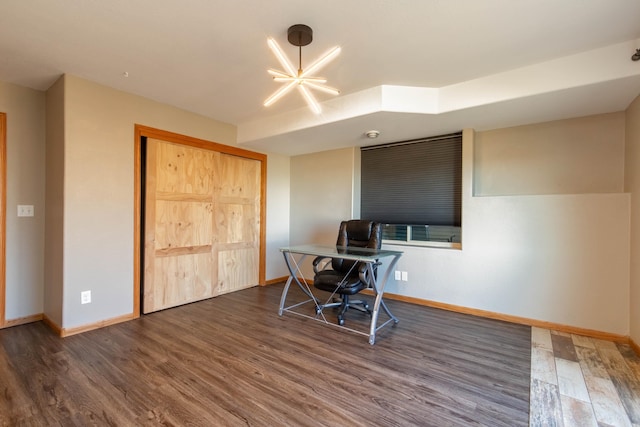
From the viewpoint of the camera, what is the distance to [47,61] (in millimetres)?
2445

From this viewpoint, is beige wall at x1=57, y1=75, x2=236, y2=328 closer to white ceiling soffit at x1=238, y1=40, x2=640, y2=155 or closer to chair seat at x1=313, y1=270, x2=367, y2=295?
white ceiling soffit at x1=238, y1=40, x2=640, y2=155

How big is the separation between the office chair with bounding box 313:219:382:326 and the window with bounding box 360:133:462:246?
81cm

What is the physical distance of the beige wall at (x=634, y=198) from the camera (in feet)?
8.09

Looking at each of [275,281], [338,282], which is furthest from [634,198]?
[275,281]

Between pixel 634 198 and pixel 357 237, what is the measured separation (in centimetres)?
255

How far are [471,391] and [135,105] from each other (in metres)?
3.97

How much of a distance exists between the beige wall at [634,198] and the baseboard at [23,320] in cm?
562

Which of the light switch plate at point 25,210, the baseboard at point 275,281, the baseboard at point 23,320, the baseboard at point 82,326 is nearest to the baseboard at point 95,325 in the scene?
the baseboard at point 82,326

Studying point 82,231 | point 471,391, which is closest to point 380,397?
point 471,391

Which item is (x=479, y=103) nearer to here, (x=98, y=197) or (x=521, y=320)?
(x=521, y=320)

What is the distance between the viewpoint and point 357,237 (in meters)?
3.51

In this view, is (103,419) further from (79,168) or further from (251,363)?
(79,168)

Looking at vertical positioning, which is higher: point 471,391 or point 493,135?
point 493,135

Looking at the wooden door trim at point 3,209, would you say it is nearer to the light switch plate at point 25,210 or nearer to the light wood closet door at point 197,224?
the light switch plate at point 25,210
